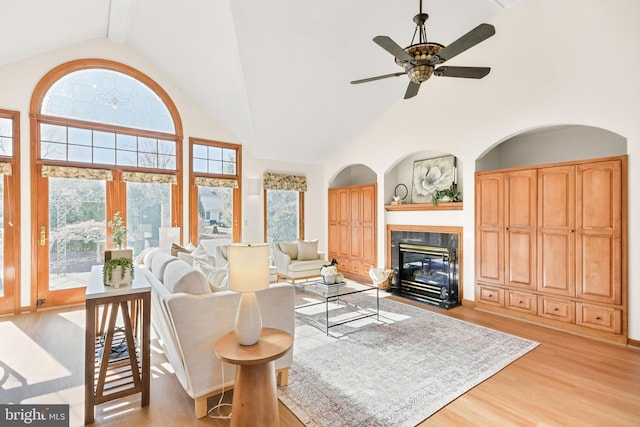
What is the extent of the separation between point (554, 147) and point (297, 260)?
433cm

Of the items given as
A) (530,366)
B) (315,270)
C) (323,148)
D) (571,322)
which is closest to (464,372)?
(530,366)

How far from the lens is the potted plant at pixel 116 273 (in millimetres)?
2158

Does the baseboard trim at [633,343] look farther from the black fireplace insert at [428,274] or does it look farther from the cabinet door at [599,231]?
the black fireplace insert at [428,274]

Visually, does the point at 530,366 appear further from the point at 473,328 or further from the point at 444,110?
the point at 444,110

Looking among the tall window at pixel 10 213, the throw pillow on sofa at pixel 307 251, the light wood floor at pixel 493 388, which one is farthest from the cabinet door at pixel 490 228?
the tall window at pixel 10 213

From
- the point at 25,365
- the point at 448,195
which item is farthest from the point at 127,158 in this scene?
the point at 448,195

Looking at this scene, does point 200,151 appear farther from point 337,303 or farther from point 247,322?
point 247,322

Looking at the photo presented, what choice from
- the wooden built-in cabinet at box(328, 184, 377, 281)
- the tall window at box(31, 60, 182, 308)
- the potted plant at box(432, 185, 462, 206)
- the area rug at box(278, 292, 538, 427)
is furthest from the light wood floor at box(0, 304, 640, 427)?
the wooden built-in cabinet at box(328, 184, 377, 281)

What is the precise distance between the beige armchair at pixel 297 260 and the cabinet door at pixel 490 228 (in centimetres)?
263

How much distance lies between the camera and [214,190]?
5.84 meters

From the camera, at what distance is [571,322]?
3.57m

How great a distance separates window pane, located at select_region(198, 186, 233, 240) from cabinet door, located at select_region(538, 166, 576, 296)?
4.96 m

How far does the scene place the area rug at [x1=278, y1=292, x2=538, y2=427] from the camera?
212 cm

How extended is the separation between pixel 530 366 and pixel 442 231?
7.96ft
